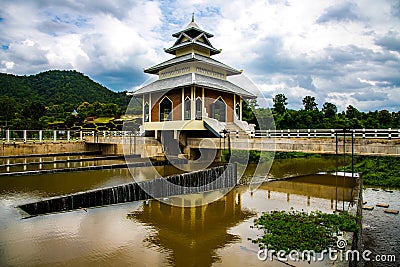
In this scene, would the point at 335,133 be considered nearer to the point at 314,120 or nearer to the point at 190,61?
the point at 190,61

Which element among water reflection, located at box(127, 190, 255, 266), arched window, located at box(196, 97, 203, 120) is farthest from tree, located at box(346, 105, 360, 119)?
water reflection, located at box(127, 190, 255, 266)

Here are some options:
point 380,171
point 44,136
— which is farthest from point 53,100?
point 380,171

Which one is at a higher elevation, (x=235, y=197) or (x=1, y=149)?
(x=1, y=149)

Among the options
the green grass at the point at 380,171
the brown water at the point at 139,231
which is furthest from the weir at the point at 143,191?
the green grass at the point at 380,171

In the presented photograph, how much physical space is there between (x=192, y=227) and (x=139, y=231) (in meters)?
1.71

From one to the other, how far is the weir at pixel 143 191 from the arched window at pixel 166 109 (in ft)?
39.2

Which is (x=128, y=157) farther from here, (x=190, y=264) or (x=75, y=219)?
(x=190, y=264)

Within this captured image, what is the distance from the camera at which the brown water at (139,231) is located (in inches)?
283

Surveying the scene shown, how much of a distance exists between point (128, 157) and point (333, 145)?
17701 millimetres

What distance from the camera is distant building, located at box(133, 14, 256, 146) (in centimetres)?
2480

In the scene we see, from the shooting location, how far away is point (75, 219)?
32.5 ft

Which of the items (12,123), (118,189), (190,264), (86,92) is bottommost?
(190,264)

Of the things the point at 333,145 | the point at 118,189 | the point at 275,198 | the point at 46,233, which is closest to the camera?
the point at 46,233

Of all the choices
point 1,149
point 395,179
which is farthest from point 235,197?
point 1,149
